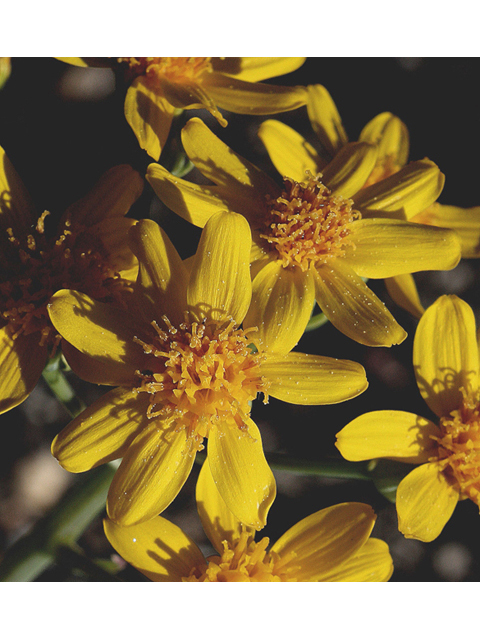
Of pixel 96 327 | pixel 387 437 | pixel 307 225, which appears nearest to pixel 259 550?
pixel 387 437

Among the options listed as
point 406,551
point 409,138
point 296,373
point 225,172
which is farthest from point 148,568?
point 409,138

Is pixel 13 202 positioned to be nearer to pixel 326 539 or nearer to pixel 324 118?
pixel 324 118

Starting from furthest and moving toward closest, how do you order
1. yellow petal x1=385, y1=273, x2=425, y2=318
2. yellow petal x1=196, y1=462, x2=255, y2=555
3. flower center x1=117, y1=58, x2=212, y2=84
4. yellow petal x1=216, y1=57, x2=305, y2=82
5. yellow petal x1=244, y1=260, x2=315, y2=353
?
yellow petal x1=385, y1=273, x2=425, y2=318
yellow petal x1=216, y1=57, x2=305, y2=82
flower center x1=117, y1=58, x2=212, y2=84
yellow petal x1=196, y1=462, x2=255, y2=555
yellow petal x1=244, y1=260, x2=315, y2=353

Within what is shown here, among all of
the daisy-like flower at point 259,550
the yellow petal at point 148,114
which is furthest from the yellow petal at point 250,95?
the daisy-like flower at point 259,550

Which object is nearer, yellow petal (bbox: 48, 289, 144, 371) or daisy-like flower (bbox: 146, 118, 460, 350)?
yellow petal (bbox: 48, 289, 144, 371)

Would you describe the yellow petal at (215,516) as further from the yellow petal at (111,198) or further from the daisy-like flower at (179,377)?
the yellow petal at (111,198)

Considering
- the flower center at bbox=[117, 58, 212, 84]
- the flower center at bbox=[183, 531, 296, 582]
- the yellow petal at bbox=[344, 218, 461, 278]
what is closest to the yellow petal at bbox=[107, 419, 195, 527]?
the flower center at bbox=[183, 531, 296, 582]

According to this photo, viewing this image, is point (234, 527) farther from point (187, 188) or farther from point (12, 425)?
point (12, 425)

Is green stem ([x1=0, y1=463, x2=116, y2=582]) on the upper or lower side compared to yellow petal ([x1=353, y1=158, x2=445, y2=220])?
lower

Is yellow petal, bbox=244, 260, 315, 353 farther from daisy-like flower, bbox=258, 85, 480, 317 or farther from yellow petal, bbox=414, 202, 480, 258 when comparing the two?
yellow petal, bbox=414, 202, 480, 258
